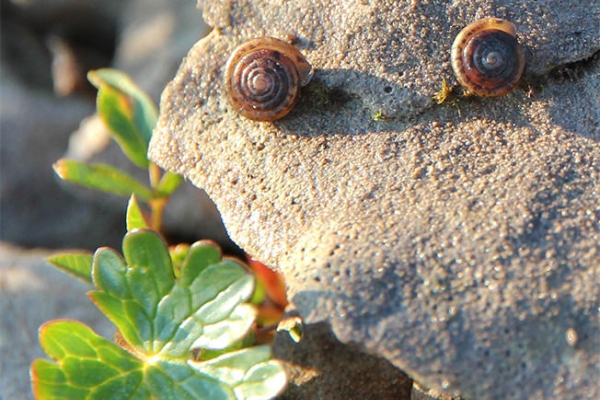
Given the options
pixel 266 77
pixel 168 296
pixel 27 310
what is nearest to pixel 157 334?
pixel 168 296

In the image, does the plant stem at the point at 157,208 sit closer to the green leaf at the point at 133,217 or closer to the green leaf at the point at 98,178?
the green leaf at the point at 98,178

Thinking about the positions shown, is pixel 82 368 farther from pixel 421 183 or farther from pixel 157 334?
pixel 421 183

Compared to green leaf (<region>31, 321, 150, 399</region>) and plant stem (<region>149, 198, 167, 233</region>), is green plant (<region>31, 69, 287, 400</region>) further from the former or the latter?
plant stem (<region>149, 198, 167, 233</region>)

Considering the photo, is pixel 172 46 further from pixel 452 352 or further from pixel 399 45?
pixel 452 352

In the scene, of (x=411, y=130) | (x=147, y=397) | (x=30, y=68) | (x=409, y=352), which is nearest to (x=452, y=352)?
(x=409, y=352)

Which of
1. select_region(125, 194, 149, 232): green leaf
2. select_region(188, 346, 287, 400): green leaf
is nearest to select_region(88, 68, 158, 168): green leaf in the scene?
select_region(125, 194, 149, 232): green leaf

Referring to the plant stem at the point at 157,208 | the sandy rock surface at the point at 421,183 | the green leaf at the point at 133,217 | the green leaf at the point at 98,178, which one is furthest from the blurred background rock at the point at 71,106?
the sandy rock surface at the point at 421,183
